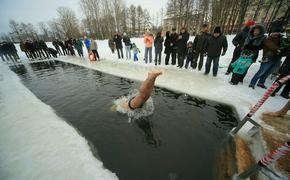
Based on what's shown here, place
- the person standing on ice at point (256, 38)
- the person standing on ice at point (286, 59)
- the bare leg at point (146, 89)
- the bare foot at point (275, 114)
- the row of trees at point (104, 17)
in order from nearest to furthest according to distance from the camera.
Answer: the bare leg at point (146, 89) → the bare foot at point (275, 114) → the person standing on ice at point (286, 59) → the person standing on ice at point (256, 38) → the row of trees at point (104, 17)

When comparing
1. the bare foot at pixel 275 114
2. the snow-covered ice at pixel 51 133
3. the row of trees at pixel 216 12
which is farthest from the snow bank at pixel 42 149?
the row of trees at pixel 216 12

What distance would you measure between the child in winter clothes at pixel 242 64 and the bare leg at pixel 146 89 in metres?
3.77

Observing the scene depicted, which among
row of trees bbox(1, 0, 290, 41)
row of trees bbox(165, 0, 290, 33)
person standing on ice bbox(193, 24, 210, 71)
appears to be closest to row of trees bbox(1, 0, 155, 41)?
row of trees bbox(1, 0, 290, 41)

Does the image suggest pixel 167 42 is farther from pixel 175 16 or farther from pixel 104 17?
pixel 104 17

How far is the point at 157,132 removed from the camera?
3.03m

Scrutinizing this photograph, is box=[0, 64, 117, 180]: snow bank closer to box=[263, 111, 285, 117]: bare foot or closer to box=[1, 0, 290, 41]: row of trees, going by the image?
box=[263, 111, 285, 117]: bare foot

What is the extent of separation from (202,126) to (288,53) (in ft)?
11.3

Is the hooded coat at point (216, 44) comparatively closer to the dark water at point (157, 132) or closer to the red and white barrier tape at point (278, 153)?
the dark water at point (157, 132)

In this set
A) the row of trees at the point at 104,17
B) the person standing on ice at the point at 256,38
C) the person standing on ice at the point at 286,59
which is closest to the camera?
the person standing on ice at the point at 286,59

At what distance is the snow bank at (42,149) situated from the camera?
2131 mm

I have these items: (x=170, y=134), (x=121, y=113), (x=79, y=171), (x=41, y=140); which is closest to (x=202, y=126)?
(x=170, y=134)

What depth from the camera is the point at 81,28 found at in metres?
48.1

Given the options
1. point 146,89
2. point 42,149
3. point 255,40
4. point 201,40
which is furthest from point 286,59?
point 42,149

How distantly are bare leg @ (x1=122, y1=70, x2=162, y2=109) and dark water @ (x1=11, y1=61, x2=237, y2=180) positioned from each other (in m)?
0.46
